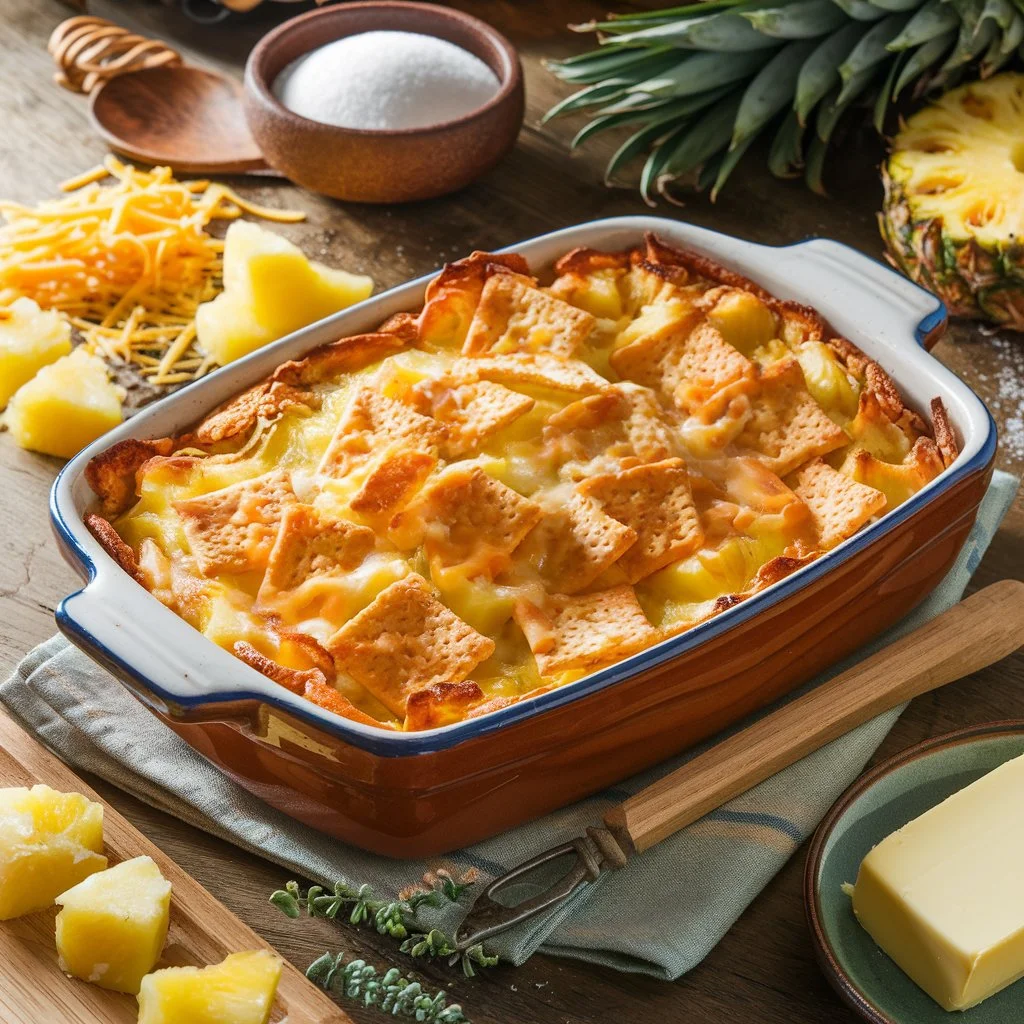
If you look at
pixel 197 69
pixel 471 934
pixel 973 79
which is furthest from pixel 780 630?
pixel 197 69

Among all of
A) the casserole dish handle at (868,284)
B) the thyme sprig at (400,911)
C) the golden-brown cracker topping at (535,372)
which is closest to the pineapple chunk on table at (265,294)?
the golden-brown cracker topping at (535,372)

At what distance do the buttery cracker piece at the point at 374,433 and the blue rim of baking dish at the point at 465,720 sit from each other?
407 millimetres

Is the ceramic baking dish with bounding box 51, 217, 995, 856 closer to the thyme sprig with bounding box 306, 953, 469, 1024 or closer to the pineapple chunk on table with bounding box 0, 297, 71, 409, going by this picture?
the thyme sprig with bounding box 306, 953, 469, 1024

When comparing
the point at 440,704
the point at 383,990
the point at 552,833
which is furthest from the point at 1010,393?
the point at 383,990

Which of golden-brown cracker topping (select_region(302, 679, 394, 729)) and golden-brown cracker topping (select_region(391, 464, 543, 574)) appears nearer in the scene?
golden-brown cracker topping (select_region(302, 679, 394, 729))

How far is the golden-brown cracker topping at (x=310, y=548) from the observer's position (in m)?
1.97

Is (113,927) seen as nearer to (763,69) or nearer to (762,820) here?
(762,820)

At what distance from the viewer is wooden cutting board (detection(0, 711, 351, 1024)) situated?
1.70 meters

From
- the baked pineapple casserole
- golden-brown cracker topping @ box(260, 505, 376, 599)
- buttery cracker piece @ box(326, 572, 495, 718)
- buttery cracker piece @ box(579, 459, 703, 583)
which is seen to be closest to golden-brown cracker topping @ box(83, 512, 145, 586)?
the baked pineapple casserole

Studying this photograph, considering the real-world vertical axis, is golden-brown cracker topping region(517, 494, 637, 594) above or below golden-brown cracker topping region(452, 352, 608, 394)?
below

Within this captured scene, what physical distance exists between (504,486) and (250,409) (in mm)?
439

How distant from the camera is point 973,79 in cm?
316

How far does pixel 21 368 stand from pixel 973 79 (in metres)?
2.13

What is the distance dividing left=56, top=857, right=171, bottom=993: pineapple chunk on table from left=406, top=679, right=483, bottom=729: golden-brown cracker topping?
1.20 ft
